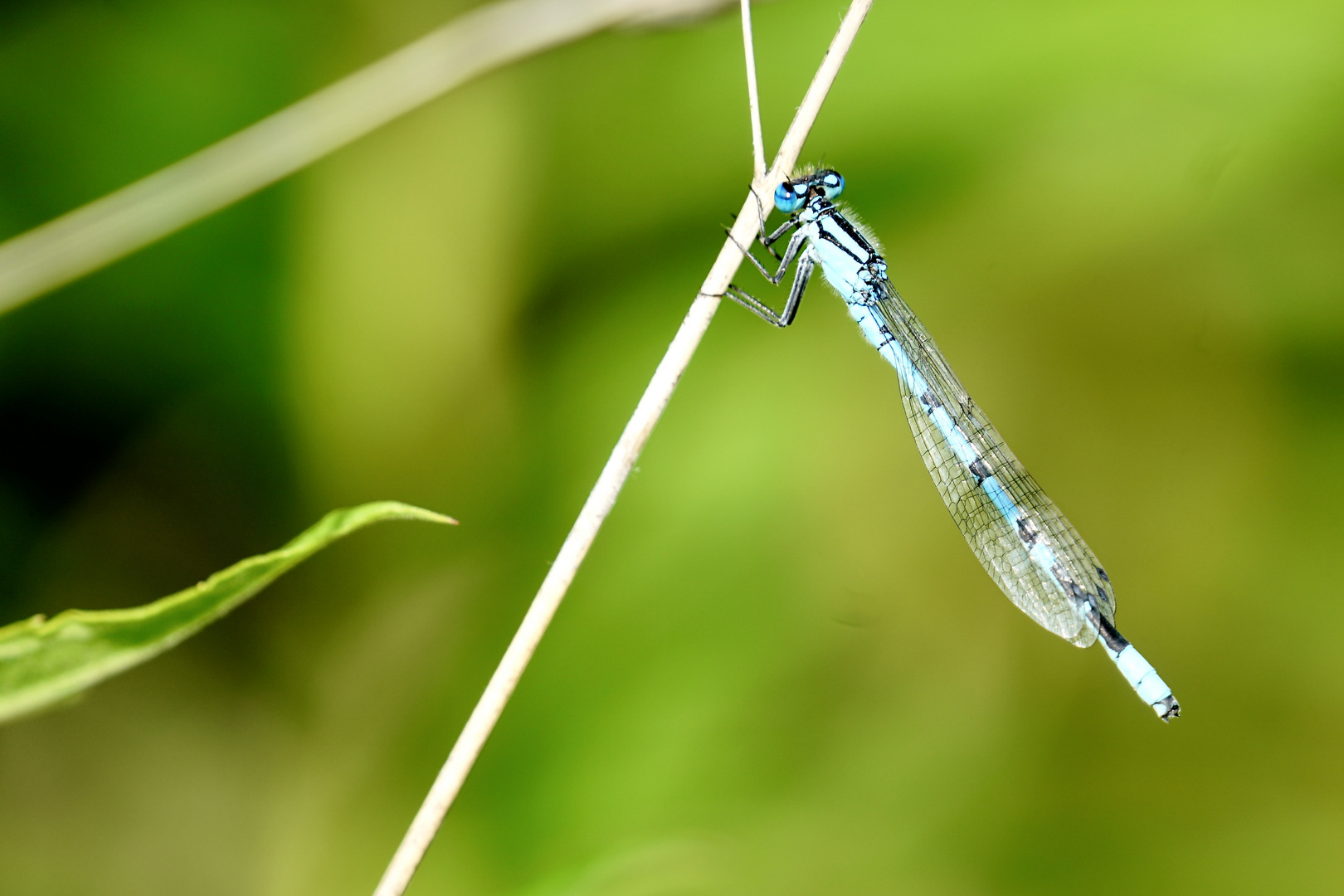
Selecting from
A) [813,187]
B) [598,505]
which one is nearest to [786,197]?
[813,187]

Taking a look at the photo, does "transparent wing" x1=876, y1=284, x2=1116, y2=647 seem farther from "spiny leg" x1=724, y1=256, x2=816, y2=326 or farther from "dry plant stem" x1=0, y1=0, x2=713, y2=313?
"dry plant stem" x1=0, y1=0, x2=713, y2=313

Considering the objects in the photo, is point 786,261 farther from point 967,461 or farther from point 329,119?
point 329,119

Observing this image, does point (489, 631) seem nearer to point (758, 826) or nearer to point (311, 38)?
point (758, 826)

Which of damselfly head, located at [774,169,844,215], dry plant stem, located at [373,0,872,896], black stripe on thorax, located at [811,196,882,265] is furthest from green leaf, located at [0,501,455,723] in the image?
black stripe on thorax, located at [811,196,882,265]

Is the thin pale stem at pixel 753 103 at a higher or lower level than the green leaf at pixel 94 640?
higher

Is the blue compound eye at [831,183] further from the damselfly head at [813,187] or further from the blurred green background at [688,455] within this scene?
the blurred green background at [688,455]

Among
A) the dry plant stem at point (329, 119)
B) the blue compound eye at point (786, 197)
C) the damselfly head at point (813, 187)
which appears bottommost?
the blue compound eye at point (786, 197)

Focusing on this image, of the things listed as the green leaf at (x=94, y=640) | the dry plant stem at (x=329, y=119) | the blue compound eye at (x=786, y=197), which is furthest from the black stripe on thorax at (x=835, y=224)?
the green leaf at (x=94, y=640)

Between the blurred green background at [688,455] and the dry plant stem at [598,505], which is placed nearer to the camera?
the dry plant stem at [598,505]
